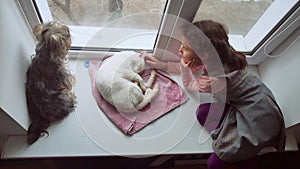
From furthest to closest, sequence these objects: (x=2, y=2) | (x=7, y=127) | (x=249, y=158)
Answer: (x=249, y=158)
(x=7, y=127)
(x=2, y=2)

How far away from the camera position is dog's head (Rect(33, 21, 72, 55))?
90cm

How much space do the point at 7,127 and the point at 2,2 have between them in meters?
0.42

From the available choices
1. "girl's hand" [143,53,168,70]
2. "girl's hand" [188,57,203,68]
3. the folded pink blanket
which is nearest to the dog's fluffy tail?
the folded pink blanket

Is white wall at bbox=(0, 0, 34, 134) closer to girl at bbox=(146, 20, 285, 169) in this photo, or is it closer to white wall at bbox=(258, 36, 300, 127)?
girl at bbox=(146, 20, 285, 169)

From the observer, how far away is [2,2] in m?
0.80

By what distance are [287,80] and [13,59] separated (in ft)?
3.48

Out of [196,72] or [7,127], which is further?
[196,72]

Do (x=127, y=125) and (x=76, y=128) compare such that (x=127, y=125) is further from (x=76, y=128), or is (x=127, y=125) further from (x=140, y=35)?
(x=140, y=35)

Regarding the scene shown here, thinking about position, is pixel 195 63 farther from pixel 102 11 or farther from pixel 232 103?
pixel 102 11

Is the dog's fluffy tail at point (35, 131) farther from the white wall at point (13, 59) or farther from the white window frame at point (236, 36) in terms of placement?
the white window frame at point (236, 36)

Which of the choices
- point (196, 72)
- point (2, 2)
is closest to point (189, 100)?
point (196, 72)

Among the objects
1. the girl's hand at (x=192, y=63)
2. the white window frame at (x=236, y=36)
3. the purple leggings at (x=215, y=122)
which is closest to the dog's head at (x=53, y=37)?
the white window frame at (x=236, y=36)

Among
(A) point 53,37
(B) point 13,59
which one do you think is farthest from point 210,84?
(B) point 13,59

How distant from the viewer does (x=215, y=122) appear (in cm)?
114
